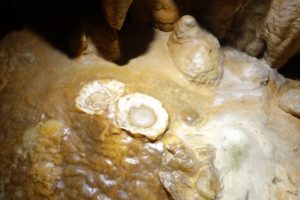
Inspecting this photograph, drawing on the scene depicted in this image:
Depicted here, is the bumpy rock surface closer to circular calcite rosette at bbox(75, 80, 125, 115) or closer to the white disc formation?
the white disc formation

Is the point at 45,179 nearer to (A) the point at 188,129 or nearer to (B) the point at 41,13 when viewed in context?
(A) the point at 188,129

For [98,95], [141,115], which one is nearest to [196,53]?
[141,115]

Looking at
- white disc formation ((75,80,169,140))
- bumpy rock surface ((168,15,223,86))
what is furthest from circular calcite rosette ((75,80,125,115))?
bumpy rock surface ((168,15,223,86))

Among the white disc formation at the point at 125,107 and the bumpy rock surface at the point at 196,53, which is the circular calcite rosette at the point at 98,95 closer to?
the white disc formation at the point at 125,107

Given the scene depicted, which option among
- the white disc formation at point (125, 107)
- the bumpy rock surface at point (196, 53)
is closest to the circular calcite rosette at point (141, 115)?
the white disc formation at point (125, 107)

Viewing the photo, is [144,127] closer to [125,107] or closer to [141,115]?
[141,115]

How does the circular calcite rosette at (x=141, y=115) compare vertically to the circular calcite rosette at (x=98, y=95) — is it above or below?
above

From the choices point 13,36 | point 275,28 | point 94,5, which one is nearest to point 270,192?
point 275,28
